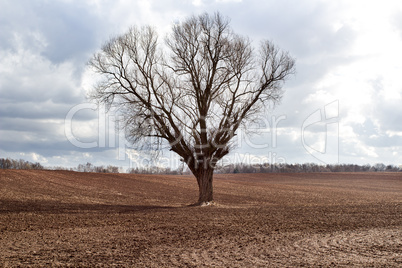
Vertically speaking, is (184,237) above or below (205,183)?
below

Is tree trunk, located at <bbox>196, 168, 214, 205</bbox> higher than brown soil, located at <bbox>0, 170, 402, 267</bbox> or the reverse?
higher

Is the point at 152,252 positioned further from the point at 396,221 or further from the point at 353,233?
the point at 396,221

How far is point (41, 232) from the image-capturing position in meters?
14.2

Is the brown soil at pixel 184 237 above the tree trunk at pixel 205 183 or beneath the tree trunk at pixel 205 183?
beneath

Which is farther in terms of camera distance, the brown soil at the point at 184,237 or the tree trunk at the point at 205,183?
the tree trunk at the point at 205,183

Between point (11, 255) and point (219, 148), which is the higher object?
point (219, 148)

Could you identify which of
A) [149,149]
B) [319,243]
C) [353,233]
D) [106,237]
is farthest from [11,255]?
[149,149]

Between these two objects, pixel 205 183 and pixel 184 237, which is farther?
pixel 205 183

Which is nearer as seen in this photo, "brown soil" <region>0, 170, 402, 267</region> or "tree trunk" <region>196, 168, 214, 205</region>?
"brown soil" <region>0, 170, 402, 267</region>

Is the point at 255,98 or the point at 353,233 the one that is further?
the point at 255,98

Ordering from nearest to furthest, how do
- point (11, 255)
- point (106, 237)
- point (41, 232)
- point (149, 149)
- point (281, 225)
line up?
point (11, 255) → point (106, 237) → point (41, 232) → point (281, 225) → point (149, 149)

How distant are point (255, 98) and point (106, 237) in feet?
47.7

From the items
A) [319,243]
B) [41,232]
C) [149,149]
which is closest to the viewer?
[319,243]

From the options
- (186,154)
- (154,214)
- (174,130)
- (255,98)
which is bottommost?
(154,214)
